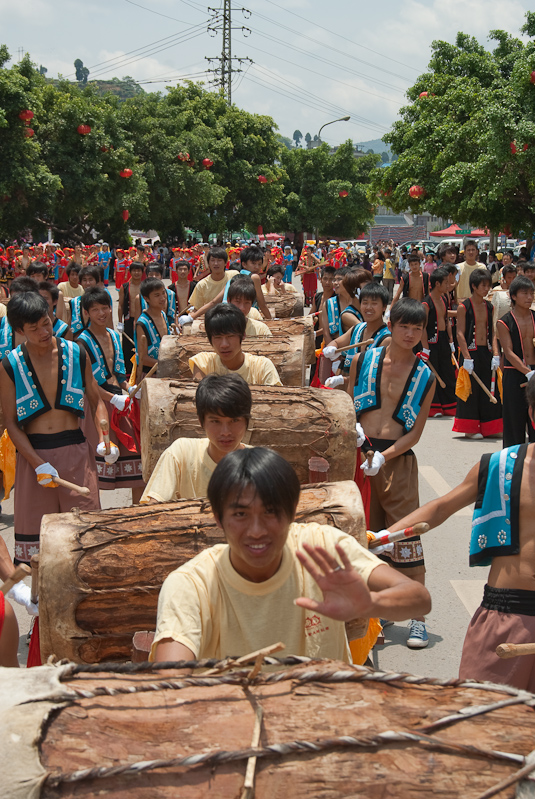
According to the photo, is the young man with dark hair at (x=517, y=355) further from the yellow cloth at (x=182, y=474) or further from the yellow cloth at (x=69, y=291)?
the yellow cloth at (x=69, y=291)

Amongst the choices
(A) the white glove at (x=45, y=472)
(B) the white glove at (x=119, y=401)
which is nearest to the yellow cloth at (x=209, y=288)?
(B) the white glove at (x=119, y=401)

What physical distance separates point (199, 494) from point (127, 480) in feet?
9.79

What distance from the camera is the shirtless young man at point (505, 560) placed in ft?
9.72

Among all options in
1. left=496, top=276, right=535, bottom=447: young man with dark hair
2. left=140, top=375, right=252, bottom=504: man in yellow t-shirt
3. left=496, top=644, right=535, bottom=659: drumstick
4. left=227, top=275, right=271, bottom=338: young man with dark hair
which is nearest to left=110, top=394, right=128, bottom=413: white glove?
left=227, top=275, right=271, bottom=338: young man with dark hair

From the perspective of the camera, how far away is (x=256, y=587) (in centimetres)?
235

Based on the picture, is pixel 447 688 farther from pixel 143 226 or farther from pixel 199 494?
pixel 143 226

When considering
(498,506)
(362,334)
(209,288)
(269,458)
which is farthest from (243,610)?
(209,288)

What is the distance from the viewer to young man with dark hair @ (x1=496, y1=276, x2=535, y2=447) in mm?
7406

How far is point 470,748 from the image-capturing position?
1680 mm

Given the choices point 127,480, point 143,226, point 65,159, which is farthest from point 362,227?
point 127,480

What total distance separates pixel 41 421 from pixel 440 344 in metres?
6.99

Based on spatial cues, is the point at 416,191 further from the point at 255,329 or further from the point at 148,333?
the point at 255,329

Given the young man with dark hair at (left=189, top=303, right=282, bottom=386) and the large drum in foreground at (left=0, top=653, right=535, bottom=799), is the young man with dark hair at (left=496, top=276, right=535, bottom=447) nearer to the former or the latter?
the young man with dark hair at (left=189, top=303, right=282, bottom=386)

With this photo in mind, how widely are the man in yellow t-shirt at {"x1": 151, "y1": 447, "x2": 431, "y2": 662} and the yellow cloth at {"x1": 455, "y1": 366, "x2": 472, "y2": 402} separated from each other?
6.99 metres
